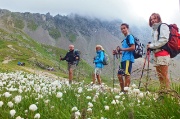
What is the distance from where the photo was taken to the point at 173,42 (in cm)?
845

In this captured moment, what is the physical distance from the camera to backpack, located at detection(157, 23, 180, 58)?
8.37 meters

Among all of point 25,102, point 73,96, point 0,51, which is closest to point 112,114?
point 25,102

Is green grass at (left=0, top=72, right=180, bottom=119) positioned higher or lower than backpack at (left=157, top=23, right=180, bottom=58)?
lower

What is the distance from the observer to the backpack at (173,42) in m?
8.37

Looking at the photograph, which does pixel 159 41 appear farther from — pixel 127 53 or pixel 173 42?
pixel 127 53

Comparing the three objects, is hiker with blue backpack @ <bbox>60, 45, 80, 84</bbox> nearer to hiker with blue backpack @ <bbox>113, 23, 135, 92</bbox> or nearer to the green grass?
hiker with blue backpack @ <bbox>113, 23, 135, 92</bbox>

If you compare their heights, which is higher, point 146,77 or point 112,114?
point 146,77

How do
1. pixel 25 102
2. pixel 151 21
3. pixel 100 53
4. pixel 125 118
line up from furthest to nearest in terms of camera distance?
pixel 100 53 < pixel 151 21 < pixel 25 102 < pixel 125 118

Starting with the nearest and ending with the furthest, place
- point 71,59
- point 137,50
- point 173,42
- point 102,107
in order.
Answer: point 102,107, point 173,42, point 137,50, point 71,59

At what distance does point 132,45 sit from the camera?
1115cm

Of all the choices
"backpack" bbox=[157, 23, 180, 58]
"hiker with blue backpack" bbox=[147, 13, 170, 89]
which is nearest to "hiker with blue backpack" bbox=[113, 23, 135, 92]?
"hiker with blue backpack" bbox=[147, 13, 170, 89]

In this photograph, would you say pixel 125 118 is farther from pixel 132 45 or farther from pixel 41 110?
pixel 132 45

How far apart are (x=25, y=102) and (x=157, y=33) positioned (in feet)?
14.7

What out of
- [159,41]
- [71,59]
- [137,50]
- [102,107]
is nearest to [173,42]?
[159,41]
